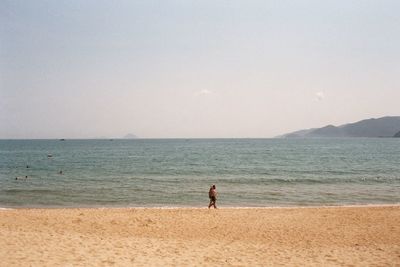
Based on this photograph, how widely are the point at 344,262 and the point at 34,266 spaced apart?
8.90m

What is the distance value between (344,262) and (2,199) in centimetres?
2812

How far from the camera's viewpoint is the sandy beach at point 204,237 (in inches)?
439

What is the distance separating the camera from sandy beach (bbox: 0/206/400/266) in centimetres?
1115

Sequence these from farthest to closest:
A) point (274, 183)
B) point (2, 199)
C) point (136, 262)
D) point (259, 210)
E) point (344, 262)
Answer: point (274, 183)
point (2, 199)
point (259, 210)
point (344, 262)
point (136, 262)

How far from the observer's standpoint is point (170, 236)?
1550 centimetres

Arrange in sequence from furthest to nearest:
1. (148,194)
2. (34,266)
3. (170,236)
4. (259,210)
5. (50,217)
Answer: (148,194)
(259,210)
(50,217)
(170,236)
(34,266)

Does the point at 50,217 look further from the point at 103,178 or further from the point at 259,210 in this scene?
the point at 103,178

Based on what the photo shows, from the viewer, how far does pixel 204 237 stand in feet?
50.4

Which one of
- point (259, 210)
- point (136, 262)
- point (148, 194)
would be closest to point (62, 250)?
point (136, 262)

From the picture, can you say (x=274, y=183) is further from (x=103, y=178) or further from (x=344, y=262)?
(x=344, y=262)

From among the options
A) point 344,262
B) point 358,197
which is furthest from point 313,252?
point 358,197

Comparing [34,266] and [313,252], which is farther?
[313,252]

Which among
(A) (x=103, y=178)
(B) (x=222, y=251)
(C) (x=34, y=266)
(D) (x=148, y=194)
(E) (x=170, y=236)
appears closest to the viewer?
(C) (x=34, y=266)

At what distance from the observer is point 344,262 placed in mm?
11438
